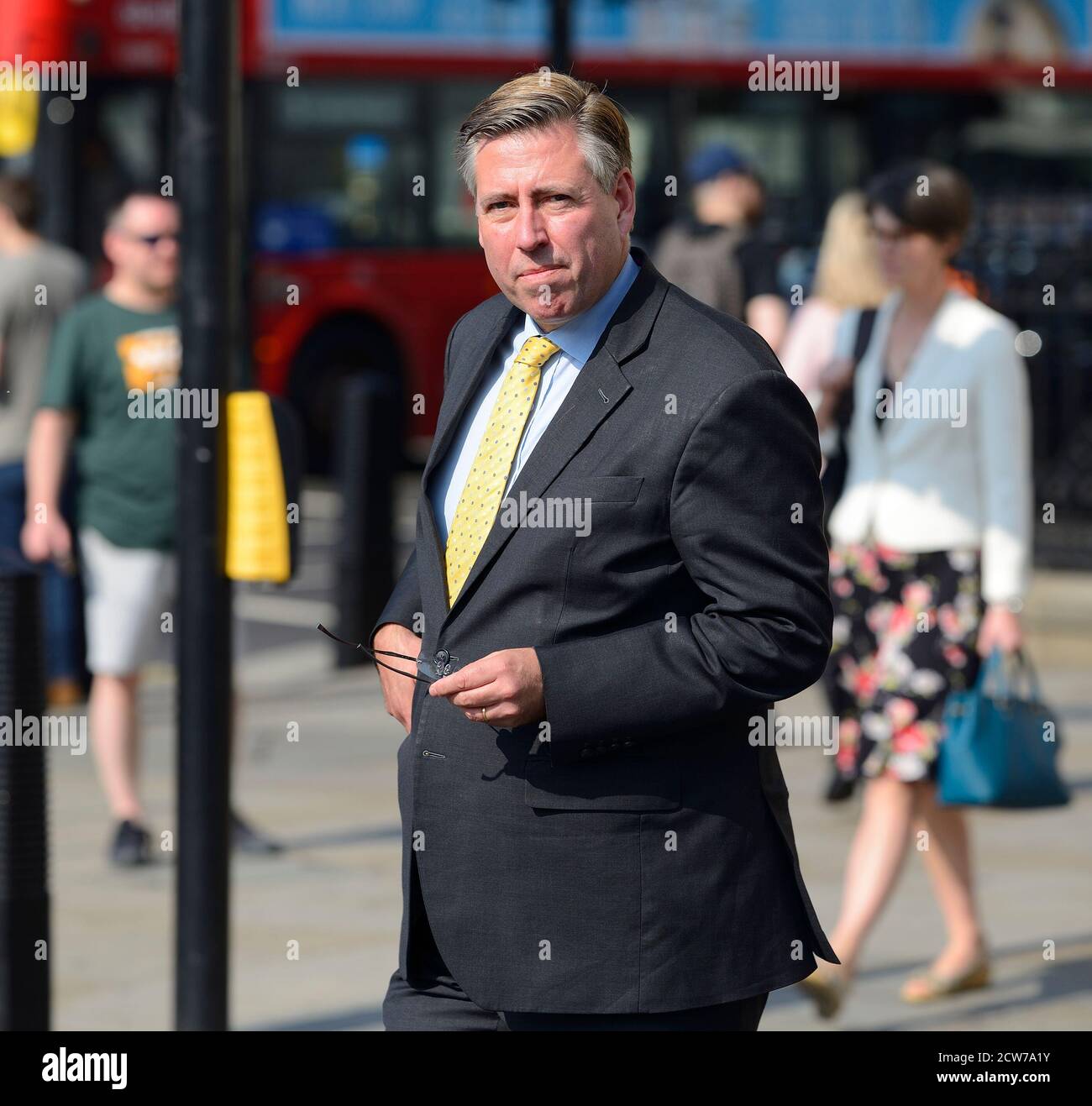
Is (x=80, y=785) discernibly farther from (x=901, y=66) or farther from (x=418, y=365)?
(x=901, y=66)

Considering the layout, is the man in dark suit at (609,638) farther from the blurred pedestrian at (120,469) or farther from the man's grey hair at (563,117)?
the blurred pedestrian at (120,469)

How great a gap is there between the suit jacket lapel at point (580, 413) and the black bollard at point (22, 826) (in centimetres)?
199

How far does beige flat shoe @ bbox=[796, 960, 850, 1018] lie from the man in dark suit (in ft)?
6.67

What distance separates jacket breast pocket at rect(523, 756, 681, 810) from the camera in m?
2.73

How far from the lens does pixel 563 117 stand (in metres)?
2.74

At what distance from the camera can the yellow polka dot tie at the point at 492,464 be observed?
2.84 m

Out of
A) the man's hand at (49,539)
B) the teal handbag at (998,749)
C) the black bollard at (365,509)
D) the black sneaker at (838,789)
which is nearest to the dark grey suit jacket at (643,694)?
the teal handbag at (998,749)

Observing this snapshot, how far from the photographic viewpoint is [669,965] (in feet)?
8.94

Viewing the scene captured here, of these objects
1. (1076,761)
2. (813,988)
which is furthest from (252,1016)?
(1076,761)

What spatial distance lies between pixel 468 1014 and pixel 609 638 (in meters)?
0.59

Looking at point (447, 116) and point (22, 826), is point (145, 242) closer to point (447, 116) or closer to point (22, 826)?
point (22, 826)

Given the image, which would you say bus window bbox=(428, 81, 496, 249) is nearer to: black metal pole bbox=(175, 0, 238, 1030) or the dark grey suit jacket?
black metal pole bbox=(175, 0, 238, 1030)

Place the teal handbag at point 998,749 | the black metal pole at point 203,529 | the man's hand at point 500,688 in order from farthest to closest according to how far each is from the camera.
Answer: the teal handbag at point 998,749 < the black metal pole at point 203,529 < the man's hand at point 500,688

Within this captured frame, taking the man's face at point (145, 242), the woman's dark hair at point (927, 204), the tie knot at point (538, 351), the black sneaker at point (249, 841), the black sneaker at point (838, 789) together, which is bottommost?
the black sneaker at point (249, 841)
